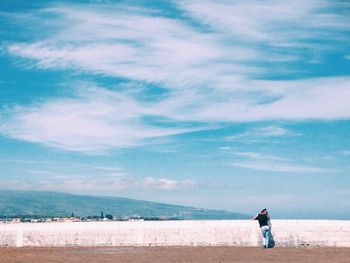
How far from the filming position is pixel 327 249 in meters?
22.0

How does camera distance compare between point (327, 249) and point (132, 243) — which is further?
point (132, 243)

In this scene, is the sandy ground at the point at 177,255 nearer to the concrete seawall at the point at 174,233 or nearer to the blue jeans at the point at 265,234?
the blue jeans at the point at 265,234

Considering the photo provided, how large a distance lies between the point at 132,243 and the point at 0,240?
22.7 feet

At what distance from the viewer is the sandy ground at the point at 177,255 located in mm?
19438

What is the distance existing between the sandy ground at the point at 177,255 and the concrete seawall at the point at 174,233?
81 cm

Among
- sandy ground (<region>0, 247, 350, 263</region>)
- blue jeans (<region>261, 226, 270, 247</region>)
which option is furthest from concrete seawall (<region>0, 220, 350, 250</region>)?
sandy ground (<region>0, 247, 350, 263</region>)

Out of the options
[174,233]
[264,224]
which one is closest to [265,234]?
[264,224]

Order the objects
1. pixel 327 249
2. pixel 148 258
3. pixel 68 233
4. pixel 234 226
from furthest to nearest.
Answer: pixel 68 233
pixel 234 226
pixel 327 249
pixel 148 258

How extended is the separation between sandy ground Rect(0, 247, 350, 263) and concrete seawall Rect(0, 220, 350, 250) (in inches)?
32.0

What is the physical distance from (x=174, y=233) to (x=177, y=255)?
3339mm

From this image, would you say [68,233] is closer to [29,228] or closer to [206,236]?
[29,228]

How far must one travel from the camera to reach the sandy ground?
63.8 feet

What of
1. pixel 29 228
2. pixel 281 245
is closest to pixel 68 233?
pixel 29 228

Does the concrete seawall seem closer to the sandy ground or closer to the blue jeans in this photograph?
the blue jeans
